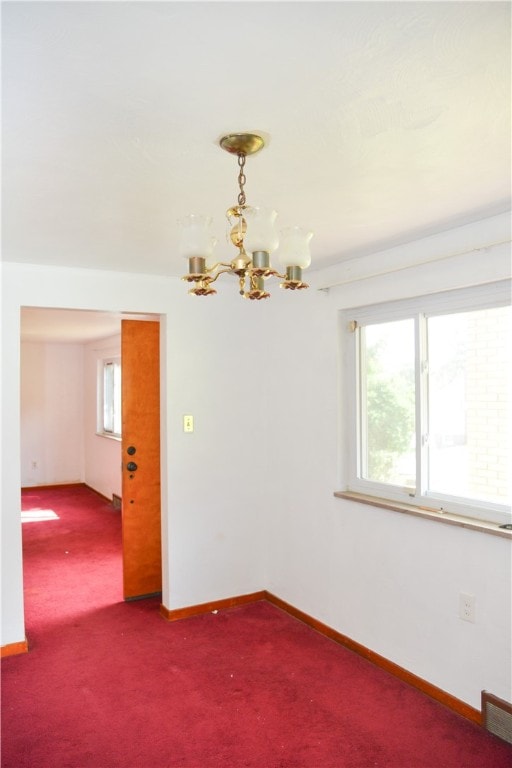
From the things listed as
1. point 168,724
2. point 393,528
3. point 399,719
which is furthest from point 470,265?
point 168,724

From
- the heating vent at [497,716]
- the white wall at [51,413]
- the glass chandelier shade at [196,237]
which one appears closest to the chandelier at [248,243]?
the glass chandelier shade at [196,237]

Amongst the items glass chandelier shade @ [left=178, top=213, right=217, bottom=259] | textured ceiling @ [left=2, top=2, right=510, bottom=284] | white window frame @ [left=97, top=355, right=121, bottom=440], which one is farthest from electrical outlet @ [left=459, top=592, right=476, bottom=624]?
white window frame @ [left=97, top=355, right=121, bottom=440]

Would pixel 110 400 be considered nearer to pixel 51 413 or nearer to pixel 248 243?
pixel 51 413

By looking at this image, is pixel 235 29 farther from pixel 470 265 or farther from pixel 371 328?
pixel 371 328

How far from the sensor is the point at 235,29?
1.21 meters

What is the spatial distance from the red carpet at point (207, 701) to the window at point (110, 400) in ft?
12.6

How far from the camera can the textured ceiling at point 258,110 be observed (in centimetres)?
119

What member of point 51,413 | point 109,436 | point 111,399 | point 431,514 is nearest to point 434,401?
point 431,514

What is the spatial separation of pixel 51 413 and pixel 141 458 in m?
5.12

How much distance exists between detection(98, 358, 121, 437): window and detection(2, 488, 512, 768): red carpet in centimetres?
384

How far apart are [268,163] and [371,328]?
1637mm

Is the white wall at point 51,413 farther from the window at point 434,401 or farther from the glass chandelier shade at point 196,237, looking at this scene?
the glass chandelier shade at point 196,237

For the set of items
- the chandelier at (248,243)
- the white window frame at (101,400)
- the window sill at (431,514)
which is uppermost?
the chandelier at (248,243)

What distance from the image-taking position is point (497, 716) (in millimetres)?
2439
